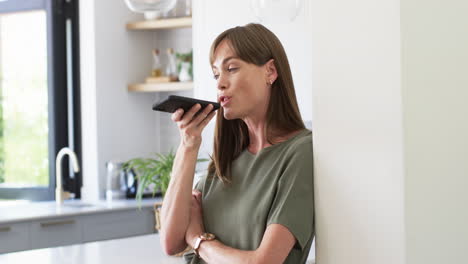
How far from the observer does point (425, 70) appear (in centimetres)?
122

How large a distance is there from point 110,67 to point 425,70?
3.69 metres

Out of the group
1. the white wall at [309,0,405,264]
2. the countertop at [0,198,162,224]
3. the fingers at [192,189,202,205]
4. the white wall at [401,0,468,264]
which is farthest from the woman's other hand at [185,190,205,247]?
the countertop at [0,198,162,224]

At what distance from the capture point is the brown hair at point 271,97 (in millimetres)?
1638

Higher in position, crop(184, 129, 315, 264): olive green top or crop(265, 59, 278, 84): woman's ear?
crop(265, 59, 278, 84): woman's ear

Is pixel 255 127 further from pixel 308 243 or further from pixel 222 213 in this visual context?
pixel 308 243

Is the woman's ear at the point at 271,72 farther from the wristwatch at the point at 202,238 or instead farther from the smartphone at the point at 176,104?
the wristwatch at the point at 202,238

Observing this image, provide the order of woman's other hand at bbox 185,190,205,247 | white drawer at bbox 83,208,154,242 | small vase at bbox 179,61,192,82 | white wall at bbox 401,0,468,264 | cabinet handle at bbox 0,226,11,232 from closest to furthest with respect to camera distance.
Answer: white wall at bbox 401,0,468,264 → woman's other hand at bbox 185,190,205,247 → cabinet handle at bbox 0,226,11,232 → white drawer at bbox 83,208,154,242 → small vase at bbox 179,61,192,82

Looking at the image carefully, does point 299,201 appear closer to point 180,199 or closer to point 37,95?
point 180,199

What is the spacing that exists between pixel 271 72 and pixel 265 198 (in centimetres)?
32

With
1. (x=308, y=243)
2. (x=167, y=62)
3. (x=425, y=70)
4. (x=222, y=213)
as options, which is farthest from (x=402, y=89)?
(x=167, y=62)

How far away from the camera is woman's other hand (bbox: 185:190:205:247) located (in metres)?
1.75

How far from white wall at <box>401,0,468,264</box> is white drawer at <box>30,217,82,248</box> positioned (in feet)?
9.68

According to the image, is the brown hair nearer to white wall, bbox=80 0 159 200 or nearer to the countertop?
the countertop

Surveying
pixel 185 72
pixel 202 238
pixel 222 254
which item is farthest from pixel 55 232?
pixel 222 254
